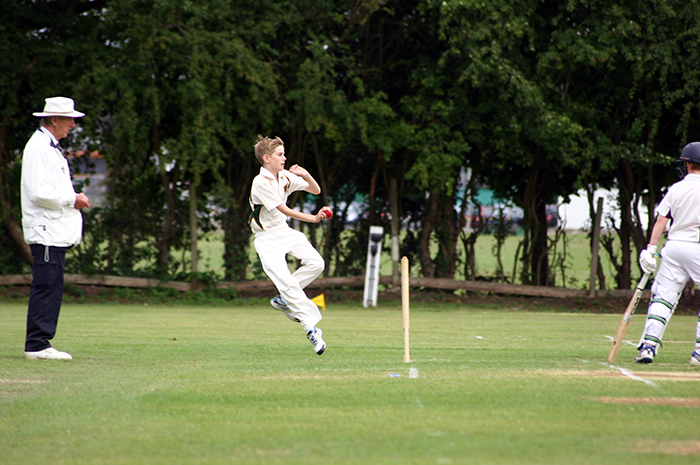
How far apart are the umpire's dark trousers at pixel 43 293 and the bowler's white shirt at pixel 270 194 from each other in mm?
1914

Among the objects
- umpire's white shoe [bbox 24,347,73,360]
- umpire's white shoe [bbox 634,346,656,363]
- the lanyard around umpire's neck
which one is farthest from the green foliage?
umpire's white shoe [bbox 634,346,656,363]

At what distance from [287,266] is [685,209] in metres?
3.94

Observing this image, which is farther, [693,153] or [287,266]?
[287,266]

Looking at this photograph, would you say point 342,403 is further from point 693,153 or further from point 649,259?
point 693,153

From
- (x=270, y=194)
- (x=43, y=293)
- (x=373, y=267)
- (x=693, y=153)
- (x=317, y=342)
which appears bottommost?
(x=317, y=342)

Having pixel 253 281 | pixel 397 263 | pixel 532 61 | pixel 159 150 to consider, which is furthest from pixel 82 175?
pixel 532 61

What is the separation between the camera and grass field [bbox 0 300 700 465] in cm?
402

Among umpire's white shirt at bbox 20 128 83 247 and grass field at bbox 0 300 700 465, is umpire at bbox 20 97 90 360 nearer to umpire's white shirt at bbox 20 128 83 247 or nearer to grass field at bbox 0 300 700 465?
umpire's white shirt at bbox 20 128 83 247

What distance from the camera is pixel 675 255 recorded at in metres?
7.23

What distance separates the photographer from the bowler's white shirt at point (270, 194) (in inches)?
288

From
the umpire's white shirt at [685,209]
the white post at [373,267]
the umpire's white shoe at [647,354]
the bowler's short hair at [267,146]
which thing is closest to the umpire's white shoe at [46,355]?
the bowler's short hair at [267,146]

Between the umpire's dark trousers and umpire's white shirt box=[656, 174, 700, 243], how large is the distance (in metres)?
5.90

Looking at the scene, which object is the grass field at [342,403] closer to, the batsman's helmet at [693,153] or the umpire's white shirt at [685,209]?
the umpire's white shirt at [685,209]

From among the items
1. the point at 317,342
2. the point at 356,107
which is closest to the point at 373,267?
the point at 356,107
